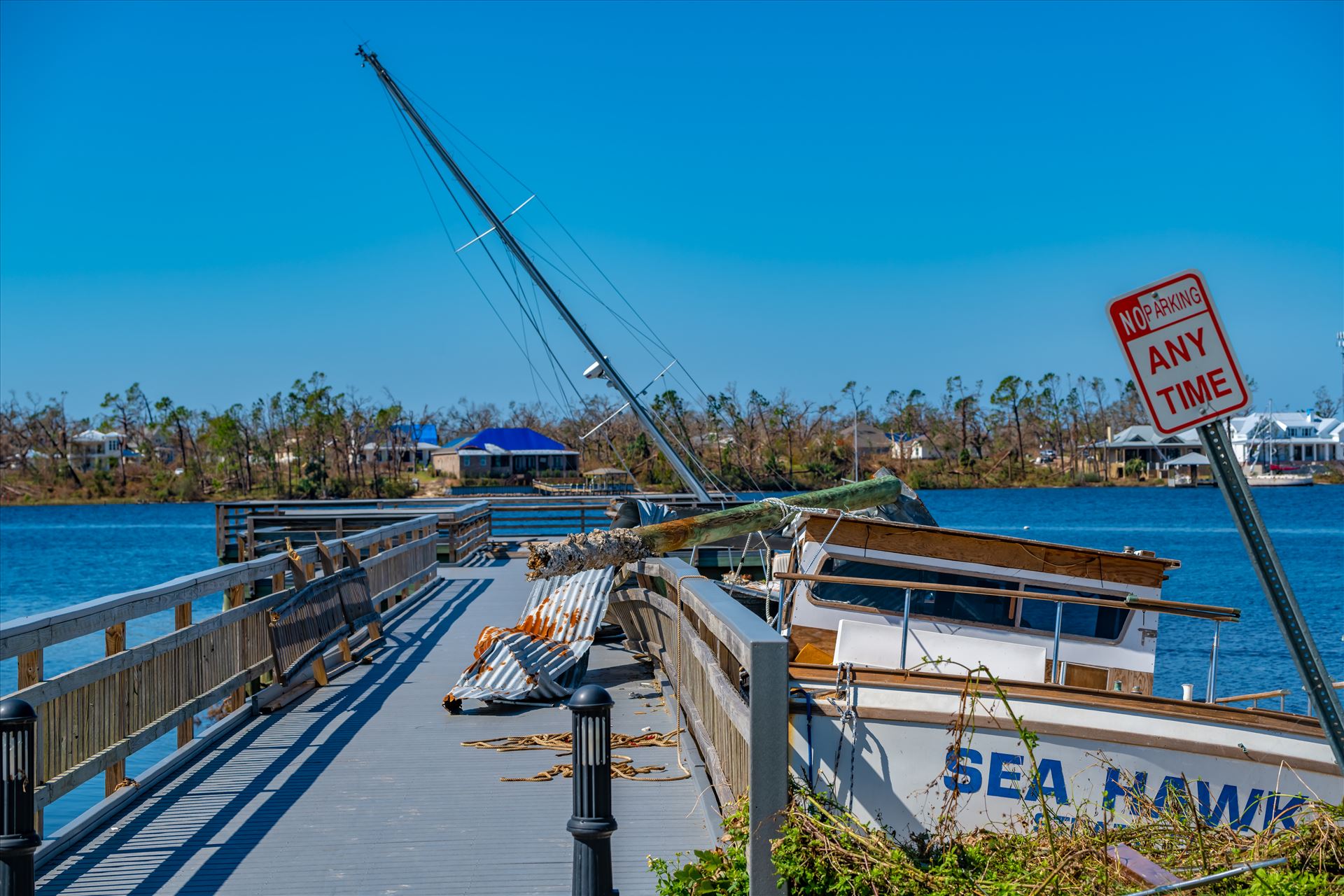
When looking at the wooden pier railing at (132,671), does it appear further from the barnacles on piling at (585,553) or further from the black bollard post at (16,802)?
the barnacles on piling at (585,553)

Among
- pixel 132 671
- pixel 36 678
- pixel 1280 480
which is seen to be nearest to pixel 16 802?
pixel 36 678

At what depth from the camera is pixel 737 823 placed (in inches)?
189

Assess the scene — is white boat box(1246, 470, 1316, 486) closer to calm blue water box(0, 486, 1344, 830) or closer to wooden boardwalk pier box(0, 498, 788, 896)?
calm blue water box(0, 486, 1344, 830)

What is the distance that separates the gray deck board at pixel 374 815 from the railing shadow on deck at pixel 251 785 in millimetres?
13

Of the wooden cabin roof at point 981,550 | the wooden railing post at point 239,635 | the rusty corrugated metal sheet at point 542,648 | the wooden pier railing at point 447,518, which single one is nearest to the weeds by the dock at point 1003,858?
the wooden cabin roof at point 981,550

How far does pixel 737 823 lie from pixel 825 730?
81 cm

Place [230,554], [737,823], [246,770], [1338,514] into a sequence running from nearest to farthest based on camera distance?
1. [737,823]
2. [246,770]
3. [230,554]
4. [1338,514]

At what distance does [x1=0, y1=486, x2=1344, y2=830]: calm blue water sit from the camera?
2447 centimetres

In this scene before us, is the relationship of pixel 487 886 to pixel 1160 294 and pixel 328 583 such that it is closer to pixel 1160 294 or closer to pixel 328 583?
pixel 1160 294

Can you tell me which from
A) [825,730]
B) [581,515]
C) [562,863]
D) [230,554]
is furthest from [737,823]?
[230,554]

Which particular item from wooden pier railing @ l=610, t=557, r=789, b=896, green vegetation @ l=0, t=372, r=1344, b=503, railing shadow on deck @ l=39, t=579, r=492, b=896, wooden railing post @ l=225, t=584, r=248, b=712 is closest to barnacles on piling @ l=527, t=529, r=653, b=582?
wooden pier railing @ l=610, t=557, r=789, b=896

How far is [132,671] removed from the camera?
6805 mm

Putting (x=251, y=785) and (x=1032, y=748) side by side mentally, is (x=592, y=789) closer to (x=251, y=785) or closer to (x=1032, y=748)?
(x=1032, y=748)

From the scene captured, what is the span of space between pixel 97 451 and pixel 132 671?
156158mm
